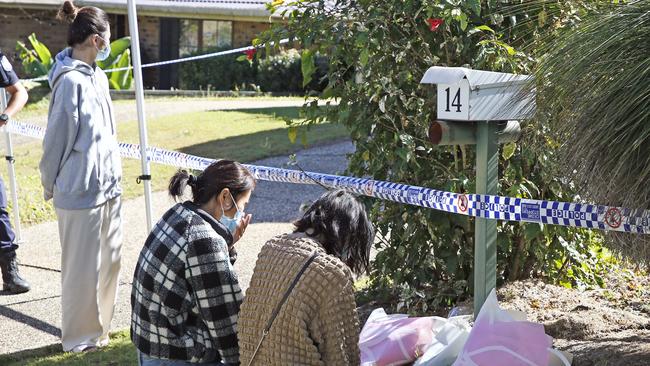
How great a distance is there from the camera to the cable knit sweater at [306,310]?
3.51 metres

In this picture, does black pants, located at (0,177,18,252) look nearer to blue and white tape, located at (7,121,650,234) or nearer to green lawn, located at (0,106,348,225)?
blue and white tape, located at (7,121,650,234)

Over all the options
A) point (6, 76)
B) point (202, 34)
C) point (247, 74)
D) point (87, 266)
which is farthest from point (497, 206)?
point (202, 34)

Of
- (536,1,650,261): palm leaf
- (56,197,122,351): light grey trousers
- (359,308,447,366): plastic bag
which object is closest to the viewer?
(536,1,650,261): palm leaf

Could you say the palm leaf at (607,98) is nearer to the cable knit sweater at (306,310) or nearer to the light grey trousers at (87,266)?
the cable knit sweater at (306,310)

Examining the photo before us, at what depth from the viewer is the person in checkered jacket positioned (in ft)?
12.9

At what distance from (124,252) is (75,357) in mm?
2617

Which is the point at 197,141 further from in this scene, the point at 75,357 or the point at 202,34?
the point at 202,34

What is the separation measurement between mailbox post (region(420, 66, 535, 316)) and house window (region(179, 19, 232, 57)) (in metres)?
20.7

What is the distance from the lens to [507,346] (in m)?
3.56

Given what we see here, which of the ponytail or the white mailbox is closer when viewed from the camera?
the white mailbox

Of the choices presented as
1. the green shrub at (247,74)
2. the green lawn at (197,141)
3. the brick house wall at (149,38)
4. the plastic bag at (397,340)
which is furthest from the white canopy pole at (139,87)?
the brick house wall at (149,38)

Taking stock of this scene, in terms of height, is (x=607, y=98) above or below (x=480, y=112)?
above

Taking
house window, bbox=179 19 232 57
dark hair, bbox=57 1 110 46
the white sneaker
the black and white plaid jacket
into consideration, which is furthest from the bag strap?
house window, bbox=179 19 232 57

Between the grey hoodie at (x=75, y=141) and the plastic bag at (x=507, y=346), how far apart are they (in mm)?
2797
